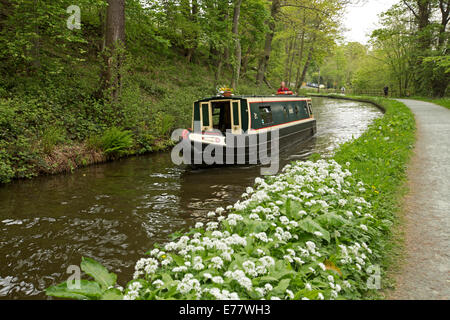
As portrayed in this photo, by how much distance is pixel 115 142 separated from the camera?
9.62m

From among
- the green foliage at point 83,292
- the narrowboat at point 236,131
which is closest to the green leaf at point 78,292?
the green foliage at point 83,292

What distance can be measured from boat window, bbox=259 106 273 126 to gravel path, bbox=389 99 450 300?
4627mm

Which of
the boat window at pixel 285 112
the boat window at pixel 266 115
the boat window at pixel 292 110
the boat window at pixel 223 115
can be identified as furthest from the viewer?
the boat window at pixel 292 110

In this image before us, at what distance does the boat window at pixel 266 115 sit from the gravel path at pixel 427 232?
4.63 meters

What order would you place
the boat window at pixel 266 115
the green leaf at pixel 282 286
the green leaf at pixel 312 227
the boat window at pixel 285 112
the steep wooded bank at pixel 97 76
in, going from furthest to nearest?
the boat window at pixel 285 112 → the boat window at pixel 266 115 → the steep wooded bank at pixel 97 76 → the green leaf at pixel 312 227 → the green leaf at pixel 282 286

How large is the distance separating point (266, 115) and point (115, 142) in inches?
205

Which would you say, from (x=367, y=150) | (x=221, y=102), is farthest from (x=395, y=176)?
(x=221, y=102)

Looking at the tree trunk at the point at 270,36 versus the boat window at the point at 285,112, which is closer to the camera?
the boat window at the point at 285,112

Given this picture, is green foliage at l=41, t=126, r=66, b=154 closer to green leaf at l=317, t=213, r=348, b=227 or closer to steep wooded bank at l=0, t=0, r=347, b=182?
steep wooded bank at l=0, t=0, r=347, b=182

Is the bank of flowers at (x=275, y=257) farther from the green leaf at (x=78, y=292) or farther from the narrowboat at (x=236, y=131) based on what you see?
the narrowboat at (x=236, y=131)

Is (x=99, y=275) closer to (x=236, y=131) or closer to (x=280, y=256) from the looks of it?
(x=280, y=256)

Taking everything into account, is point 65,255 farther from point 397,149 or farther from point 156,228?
point 397,149

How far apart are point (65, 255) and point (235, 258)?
9.95ft

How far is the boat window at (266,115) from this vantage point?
33.2ft
